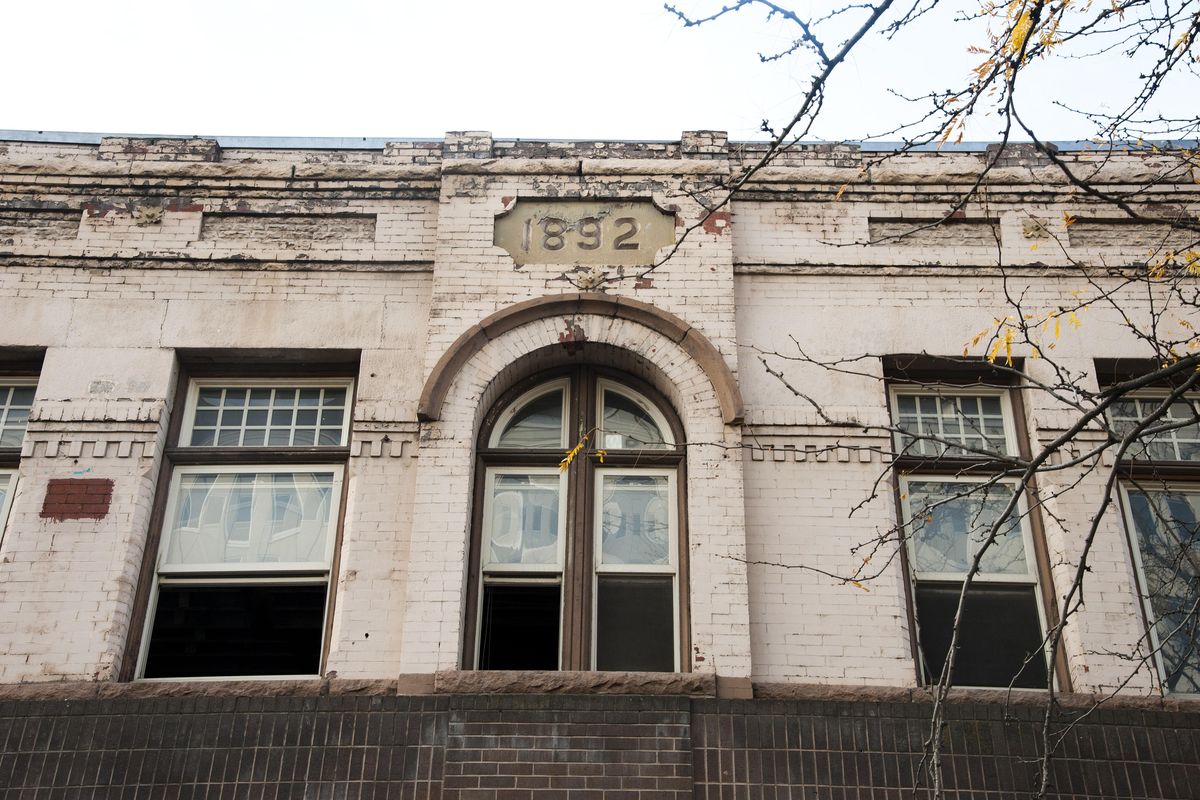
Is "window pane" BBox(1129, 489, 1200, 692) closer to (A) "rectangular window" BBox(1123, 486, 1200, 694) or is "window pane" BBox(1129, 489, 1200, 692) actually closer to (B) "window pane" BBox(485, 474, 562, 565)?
(A) "rectangular window" BBox(1123, 486, 1200, 694)

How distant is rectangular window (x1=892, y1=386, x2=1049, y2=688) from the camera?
26.9 feet

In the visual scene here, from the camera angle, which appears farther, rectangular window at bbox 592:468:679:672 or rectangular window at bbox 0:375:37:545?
rectangular window at bbox 0:375:37:545

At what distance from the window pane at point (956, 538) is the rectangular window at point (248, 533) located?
13.2 feet

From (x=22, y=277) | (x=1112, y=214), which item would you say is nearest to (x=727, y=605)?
(x=1112, y=214)

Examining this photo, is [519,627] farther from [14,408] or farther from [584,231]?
[14,408]

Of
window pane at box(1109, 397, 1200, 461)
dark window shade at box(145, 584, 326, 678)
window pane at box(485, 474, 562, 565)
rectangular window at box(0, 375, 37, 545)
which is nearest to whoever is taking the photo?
dark window shade at box(145, 584, 326, 678)

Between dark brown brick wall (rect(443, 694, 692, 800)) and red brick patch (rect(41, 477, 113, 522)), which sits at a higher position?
red brick patch (rect(41, 477, 113, 522))

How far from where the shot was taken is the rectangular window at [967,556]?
8195 millimetres

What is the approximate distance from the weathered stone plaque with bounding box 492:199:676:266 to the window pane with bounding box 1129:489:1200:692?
3.84m

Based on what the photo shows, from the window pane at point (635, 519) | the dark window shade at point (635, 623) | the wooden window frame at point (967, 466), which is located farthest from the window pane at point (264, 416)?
the wooden window frame at point (967, 466)

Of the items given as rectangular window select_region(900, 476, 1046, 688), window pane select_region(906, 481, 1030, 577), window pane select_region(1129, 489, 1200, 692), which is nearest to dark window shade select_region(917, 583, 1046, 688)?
rectangular window select_region(900, 476, 1046, 688)

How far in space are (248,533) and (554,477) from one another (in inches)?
84.2

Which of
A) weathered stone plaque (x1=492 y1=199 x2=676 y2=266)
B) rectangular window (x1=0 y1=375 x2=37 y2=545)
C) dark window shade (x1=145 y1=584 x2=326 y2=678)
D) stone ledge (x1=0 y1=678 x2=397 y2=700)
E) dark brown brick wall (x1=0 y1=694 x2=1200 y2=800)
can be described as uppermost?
weathered stone plaque (x1=492 y1=199 x2=676 y2=266)

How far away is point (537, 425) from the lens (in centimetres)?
910
